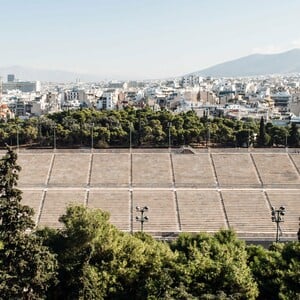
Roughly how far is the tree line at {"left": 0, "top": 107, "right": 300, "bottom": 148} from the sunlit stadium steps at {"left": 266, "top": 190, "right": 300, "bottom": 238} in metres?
13.7

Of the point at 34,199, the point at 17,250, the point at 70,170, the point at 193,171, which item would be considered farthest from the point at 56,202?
the point at 17,250

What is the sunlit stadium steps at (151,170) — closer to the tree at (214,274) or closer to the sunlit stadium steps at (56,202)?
the sunlit stadium steps at (56,202)

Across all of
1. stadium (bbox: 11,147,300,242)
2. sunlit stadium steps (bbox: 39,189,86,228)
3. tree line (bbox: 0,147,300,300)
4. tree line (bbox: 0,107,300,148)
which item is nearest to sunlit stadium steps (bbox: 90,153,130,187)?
stadium (bbox: 11,147,300,242)

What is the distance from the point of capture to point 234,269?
1620 centimetres

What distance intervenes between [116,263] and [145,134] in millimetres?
29989

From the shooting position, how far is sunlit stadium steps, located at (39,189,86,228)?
30938 mm

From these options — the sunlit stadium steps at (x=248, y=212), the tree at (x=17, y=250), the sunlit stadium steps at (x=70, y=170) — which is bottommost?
the sunlit stadium steps at (x=248, y=212)

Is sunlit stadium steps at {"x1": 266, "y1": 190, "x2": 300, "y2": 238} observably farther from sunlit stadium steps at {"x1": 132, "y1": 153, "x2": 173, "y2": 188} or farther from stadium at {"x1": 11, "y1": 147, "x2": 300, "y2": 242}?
sunlit stadium steps at {"x1": 132, "y1": 153, "x2": 173, "y2": 188}

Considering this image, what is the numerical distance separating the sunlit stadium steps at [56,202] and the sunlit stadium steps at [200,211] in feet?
A: 21.8

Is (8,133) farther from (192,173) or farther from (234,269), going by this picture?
(234,269)

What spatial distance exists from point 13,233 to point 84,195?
17.7 metres

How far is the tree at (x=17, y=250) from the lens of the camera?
16.0 meters

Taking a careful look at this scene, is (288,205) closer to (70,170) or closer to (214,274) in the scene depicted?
(70,170)

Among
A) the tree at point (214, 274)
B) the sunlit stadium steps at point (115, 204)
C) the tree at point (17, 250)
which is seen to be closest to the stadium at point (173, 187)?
the sunlit stadium steps at point (115, 204)
